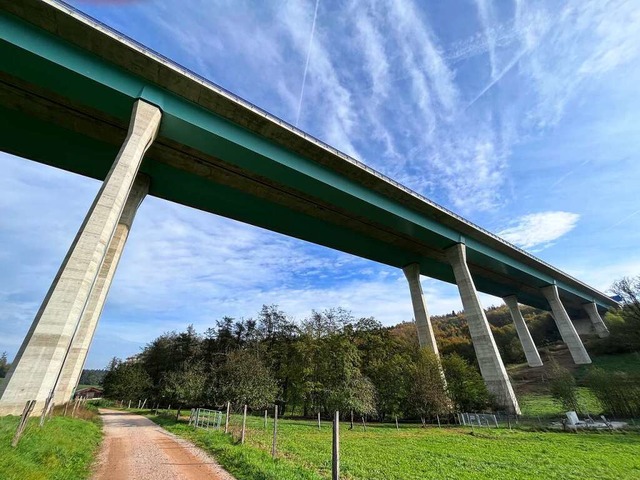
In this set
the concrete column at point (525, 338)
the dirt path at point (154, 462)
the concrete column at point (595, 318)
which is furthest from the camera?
the concrete column at point (595, 318)

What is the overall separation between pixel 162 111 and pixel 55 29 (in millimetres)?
5540

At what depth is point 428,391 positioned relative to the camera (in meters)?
24.8

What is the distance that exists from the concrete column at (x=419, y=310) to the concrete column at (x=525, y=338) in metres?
26.0

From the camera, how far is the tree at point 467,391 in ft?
83.9

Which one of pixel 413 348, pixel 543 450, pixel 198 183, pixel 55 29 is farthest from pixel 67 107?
pixel 413 348

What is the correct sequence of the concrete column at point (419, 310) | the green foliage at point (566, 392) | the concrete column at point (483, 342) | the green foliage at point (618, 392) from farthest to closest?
the concrete column at point (419, 310) → the concrete column at point (483, 342) → the green foliage at point (566, 392) → the green foliage at point (618, 392)

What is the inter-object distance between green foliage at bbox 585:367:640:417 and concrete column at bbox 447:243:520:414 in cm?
612

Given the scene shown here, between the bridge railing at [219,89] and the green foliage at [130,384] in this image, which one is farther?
the green foliage at [130,384]

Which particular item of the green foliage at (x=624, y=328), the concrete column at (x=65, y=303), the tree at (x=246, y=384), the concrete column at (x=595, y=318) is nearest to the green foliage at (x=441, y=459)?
the concrete column at (x=65, y=303)

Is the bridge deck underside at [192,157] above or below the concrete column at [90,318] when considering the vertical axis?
above

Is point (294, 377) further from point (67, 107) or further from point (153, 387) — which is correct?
point (67, 107)

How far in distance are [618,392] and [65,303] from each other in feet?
119

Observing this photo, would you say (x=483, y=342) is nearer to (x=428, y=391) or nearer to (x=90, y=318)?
(x=428, y=391)

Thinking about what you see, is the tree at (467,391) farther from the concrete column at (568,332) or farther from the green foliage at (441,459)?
the concrete column at (568,332)
